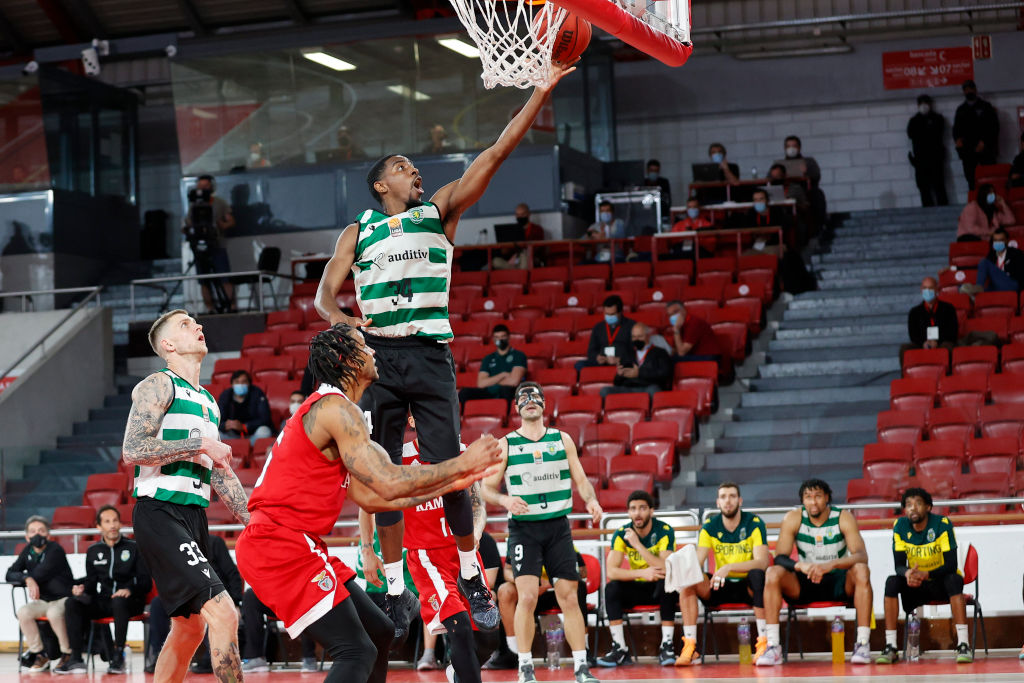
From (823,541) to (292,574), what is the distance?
6.50 metres

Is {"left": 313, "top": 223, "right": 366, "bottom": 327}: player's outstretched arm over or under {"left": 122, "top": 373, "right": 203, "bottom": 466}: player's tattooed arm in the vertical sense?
over

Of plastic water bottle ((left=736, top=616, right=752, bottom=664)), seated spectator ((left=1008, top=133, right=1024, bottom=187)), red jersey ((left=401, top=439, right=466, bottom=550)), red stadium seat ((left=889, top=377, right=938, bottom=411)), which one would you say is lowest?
plastic water bottle ((left=736, top=616, right=752, bottom=664))

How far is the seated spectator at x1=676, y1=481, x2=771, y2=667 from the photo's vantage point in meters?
10.7

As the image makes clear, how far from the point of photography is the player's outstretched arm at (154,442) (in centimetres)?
631

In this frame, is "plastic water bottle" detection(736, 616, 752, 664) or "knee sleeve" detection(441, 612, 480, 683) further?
"plastic water bottle" detection(736, 616, 752, 664)

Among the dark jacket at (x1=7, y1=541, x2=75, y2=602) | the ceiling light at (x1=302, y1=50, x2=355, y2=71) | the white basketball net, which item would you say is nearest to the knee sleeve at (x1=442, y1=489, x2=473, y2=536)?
the white basketball net

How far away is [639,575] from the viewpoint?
36.1ft

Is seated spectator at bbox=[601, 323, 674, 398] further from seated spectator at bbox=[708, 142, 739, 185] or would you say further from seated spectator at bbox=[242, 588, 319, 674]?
seated spectator at bbox=[708, 142, 739, 185]

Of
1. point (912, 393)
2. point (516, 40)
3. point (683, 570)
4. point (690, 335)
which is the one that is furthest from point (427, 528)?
point (690, 335)

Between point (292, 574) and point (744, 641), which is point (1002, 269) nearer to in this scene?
point (744, 641)

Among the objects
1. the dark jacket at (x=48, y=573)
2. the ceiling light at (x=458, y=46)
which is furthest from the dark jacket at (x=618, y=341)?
the ceiling light at (x=458, y=46)

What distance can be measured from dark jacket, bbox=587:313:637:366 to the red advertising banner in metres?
10.5

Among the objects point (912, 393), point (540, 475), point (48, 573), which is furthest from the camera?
point (912, 393)

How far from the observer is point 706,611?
10.9 meters
